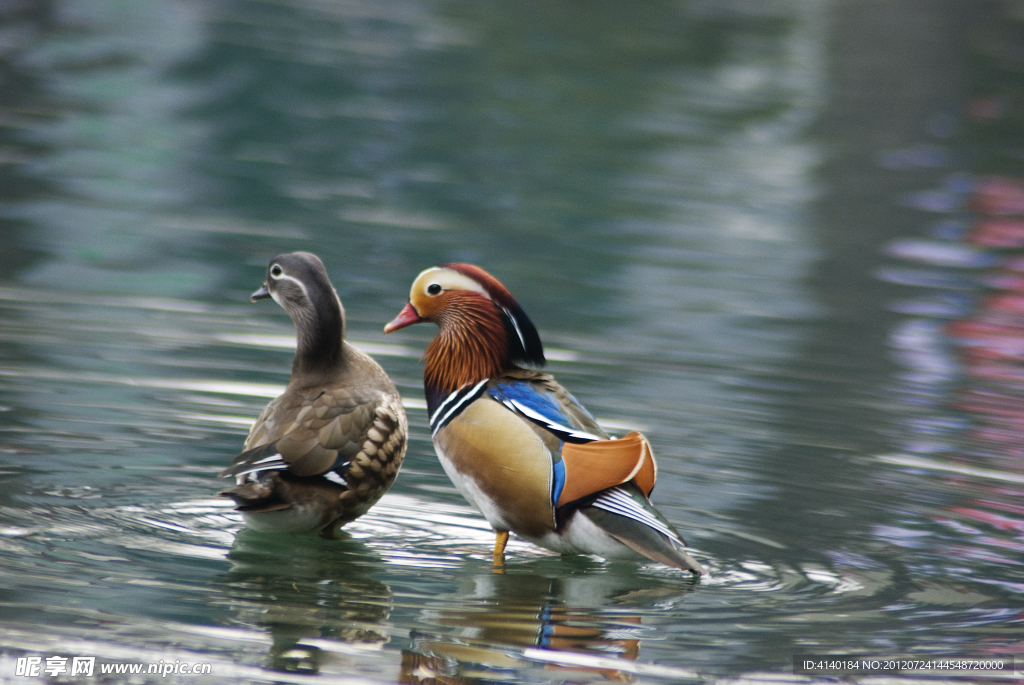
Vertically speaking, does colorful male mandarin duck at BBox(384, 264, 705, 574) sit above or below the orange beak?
below

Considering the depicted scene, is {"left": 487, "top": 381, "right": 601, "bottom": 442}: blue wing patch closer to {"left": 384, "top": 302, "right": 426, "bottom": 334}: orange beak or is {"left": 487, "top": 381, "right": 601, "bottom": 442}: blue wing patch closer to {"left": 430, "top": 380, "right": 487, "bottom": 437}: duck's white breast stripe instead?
{"left": 430, "top": 380, "right": 487, "bottom": 437}: duck's white breast stripe

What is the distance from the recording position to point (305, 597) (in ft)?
16.1

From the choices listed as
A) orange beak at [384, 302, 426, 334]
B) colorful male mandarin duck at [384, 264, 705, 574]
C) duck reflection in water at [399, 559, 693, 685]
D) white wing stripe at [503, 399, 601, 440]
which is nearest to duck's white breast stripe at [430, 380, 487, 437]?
colorful male mandarin duck at [384, 264, 705, 574]

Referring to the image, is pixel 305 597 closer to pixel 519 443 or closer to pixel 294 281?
pixel 519 443

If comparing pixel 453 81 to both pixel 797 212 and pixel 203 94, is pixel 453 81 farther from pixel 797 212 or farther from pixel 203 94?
pixel 797 212

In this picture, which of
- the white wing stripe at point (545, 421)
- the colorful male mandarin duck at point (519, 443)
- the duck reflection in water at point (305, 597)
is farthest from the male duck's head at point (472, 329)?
the duck reflection in water at point (305, 597)

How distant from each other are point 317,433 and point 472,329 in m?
0.73

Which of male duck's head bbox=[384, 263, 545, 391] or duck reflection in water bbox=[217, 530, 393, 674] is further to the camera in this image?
male duck's head bbox=[384, 263, 545, 391]

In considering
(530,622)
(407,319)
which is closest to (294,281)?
(407,319)

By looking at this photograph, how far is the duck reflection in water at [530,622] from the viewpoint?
435 cm

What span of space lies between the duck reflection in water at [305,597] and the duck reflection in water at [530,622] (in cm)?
20

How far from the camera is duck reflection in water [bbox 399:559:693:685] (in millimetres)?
4348

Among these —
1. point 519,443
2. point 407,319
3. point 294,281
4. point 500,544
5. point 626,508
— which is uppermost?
point 294,281

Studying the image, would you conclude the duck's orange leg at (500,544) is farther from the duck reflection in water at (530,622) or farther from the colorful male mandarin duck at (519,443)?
the duck reflection in water at (530,622)
